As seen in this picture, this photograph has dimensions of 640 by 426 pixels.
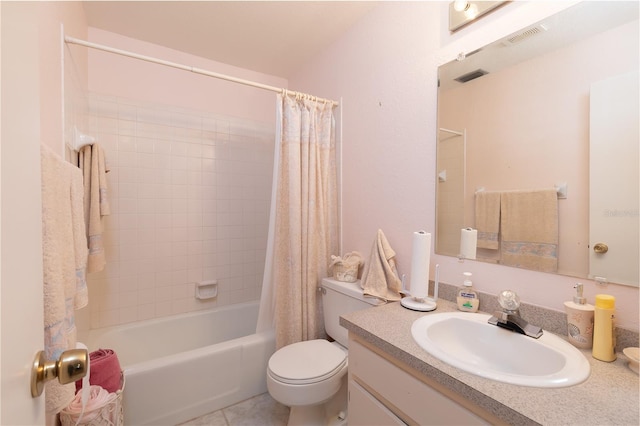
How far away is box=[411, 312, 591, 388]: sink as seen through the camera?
70 centimetres

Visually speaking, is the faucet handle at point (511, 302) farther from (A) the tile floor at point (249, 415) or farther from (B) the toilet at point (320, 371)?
(A) the tile floor at point (249, 415)

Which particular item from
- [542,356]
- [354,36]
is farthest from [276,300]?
[354,36]

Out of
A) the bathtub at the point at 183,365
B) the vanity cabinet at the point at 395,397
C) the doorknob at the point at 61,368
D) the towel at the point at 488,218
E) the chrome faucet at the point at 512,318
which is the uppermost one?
the towel at the point at 488,218

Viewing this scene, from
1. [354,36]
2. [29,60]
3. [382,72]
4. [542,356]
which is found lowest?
[542,356]

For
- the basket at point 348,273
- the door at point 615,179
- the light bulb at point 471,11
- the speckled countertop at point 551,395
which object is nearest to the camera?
the speckled countertop at point 551,395

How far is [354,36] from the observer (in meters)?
1.83

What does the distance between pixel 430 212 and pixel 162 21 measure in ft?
6.69

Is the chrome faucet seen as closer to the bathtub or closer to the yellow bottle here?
the yellow bottle

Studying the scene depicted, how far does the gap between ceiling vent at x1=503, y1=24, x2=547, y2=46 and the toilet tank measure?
48.4 inches

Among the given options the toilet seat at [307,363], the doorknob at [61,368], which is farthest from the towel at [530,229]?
the doorknob at [61,368]

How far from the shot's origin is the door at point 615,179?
2.73 ft

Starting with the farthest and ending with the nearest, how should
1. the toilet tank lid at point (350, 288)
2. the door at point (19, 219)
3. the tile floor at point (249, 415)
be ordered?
1. the tile floor at point (249, 415)
2. the toilet tank lid at point (350, 288)
3. the door at point (19, 219)

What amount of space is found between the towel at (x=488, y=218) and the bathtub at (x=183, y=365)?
135 centimetres

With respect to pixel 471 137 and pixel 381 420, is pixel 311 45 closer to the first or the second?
pixel 471 137
